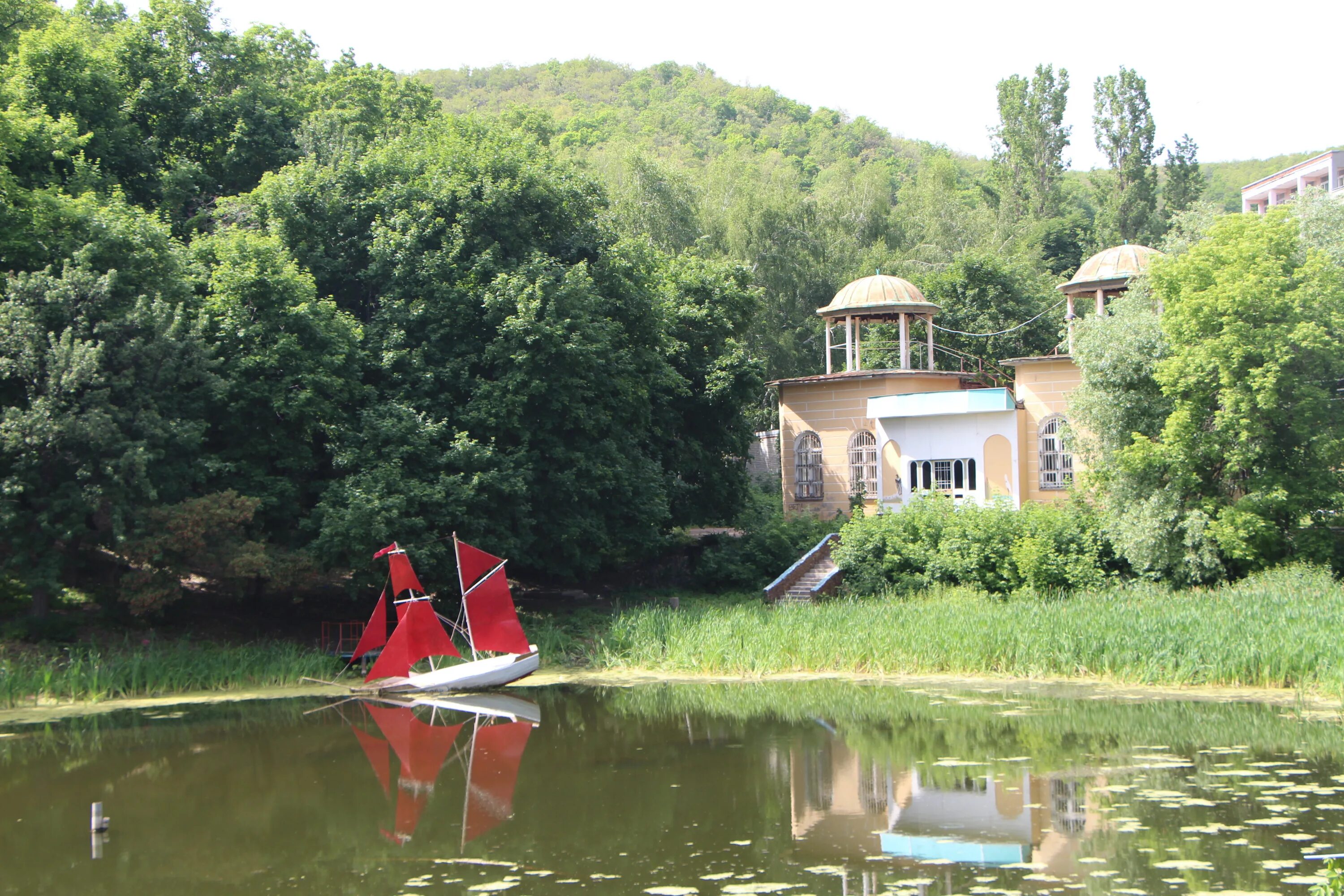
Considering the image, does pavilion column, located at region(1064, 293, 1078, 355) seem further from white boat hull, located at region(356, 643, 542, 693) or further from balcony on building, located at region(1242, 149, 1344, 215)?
balcony on building, located at region(1242, 149, 1344, 215)

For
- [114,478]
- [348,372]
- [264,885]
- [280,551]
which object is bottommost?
[264,885]

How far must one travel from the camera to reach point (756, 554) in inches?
1137

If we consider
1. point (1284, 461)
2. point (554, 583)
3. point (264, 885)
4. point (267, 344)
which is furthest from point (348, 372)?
point (1284, 461)

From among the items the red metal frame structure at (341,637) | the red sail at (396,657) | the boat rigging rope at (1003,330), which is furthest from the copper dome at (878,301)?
A: the red sail at (396,657)

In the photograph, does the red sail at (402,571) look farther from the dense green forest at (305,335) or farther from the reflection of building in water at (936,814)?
the reflection of building in water at (936,814)

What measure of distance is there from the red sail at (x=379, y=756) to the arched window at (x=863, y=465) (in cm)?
1766

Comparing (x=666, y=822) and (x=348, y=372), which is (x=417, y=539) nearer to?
(x=348, y=372)

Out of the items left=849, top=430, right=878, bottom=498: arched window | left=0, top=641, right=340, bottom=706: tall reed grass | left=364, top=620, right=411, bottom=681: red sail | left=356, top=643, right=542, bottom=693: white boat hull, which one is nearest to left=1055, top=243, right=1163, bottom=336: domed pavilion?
left=849, top=430, right=878, bottom=498: arched window

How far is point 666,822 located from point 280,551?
12836 millimetres

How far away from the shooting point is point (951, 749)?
14.5 m

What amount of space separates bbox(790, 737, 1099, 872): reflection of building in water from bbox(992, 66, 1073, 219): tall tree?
49139 millimetres

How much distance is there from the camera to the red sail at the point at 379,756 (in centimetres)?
1427

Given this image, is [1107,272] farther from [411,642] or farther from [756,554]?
[411,642]

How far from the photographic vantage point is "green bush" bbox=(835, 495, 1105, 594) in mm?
24781
